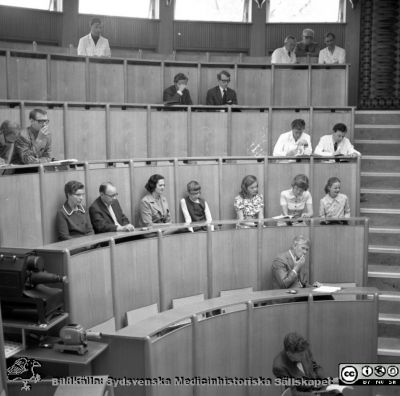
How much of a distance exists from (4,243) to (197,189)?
121cm

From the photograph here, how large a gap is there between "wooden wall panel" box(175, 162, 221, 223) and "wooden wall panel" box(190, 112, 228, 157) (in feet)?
1.45

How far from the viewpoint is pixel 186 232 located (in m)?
3.20

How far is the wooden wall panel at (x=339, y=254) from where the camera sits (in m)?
3.48

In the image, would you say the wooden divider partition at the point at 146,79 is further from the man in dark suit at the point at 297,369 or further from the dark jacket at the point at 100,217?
the man in dark suit at the point at 297,369

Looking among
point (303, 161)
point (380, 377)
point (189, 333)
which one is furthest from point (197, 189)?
point (380, 377)

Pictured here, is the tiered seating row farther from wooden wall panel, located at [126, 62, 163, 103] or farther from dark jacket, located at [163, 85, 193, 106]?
wooden wall panel, located at [126, 62, 163, 103]

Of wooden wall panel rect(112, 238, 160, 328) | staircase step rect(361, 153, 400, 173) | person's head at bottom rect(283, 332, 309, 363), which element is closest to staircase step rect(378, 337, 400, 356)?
person's head at bottom rect(283, 332, 309, 363)

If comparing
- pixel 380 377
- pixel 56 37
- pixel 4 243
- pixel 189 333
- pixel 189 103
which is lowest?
pixel 380 377

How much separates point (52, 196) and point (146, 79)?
1736 mm

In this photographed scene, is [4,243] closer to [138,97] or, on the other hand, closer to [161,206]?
[161,206]

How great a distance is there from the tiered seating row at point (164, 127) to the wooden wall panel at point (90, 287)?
1.17 metres

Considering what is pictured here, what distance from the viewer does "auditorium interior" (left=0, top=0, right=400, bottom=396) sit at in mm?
2209

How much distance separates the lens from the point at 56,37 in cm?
555

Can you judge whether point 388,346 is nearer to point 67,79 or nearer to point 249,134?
point 249,134
